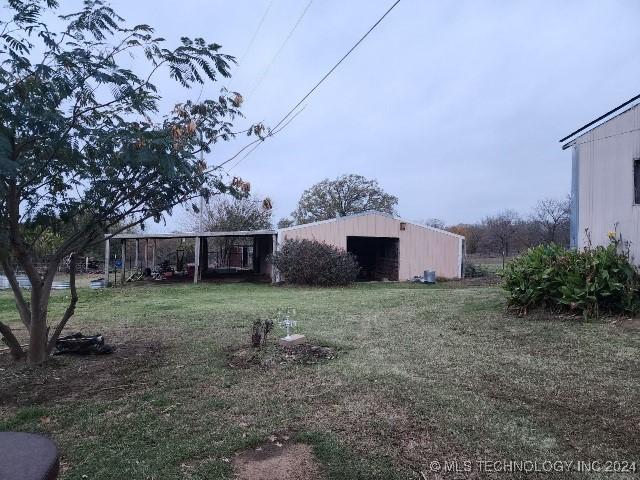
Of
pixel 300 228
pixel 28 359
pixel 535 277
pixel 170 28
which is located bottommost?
pixel 28 359

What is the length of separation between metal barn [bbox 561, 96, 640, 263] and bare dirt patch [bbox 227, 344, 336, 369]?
5.37 metres

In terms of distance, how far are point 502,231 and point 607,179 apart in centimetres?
2814

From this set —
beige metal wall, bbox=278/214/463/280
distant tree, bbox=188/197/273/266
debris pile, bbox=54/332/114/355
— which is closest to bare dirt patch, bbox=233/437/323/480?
debris pile, bbox=54/332/114/355

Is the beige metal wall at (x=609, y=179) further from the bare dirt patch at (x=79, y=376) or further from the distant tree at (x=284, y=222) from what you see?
the distant tree at (x=284, y=222)

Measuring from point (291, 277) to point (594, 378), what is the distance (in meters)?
14.1

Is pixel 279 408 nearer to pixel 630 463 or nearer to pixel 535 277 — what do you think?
pixel 630 463

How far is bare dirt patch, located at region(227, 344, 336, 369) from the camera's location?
5415 mm

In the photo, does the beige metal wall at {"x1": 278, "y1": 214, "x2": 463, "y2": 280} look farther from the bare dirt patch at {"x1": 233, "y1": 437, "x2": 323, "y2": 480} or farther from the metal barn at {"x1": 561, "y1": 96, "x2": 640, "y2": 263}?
the bare dirt patch at {"x1": 233, "y1": 437, "x2": 323, "y2": 480}

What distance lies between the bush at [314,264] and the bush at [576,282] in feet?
32.1

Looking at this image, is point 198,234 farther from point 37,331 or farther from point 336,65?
point 37,331

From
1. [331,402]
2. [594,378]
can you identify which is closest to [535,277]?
[594,378]

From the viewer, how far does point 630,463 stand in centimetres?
292
